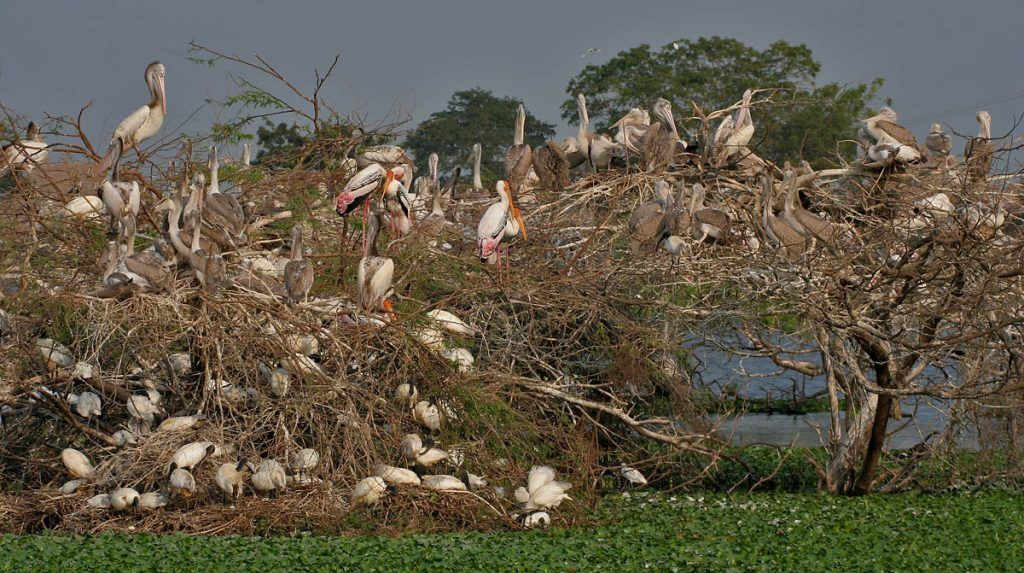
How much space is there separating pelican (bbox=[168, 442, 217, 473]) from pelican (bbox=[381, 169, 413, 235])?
2720 mm

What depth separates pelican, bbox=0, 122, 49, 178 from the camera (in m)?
9.49

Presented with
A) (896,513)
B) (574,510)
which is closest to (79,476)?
(574,510)

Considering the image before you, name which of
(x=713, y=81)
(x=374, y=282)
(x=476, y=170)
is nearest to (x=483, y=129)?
(x=713, y=81)

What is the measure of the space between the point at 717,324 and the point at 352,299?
9.62ft

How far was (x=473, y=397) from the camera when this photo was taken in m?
8.12

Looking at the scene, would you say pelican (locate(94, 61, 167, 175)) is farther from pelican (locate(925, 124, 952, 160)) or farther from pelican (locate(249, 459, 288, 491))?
pelican (locate(925, 124, 952, 160))

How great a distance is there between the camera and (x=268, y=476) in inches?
293

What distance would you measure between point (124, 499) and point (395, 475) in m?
1.66

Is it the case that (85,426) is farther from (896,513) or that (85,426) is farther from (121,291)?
(896,513)

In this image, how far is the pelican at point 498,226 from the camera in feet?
29.8

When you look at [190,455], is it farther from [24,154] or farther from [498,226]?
[24,154]

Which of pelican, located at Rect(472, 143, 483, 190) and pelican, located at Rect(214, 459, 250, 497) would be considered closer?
pelican, located at Rect(214, 459, 250, 497)

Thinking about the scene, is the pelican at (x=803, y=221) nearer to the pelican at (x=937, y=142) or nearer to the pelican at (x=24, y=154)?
the pelican at (x=937, y=142)

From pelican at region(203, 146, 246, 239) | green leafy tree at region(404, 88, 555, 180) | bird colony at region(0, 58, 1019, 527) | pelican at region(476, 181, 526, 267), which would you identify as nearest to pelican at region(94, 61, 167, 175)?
bird colony at region(0, 58, 1019, 527)
